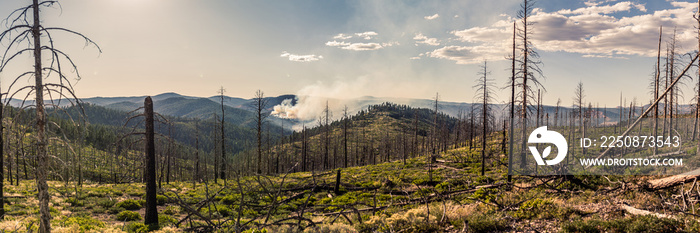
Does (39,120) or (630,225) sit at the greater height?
(39,120)

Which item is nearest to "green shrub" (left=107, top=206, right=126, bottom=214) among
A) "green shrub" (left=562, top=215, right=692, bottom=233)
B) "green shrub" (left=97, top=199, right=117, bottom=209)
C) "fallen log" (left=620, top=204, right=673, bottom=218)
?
"green shrub" (left=97, top=199, right=117, bottom=209)

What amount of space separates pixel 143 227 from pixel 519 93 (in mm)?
21950

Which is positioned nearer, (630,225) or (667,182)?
(630,225)

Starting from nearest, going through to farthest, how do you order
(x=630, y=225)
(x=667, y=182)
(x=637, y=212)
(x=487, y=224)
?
(x=630, y=225) < (x=637, y=212) < (x=487, y=224) < (x=667, y=182)

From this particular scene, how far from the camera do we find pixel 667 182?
1104cm

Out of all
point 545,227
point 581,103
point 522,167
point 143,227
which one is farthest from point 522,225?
point 581,103

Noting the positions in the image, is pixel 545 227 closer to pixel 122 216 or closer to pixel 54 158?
pixel 54 158

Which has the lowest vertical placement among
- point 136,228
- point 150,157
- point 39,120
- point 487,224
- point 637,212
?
point 136,228

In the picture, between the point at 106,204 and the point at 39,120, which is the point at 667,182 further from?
the point at 106,204

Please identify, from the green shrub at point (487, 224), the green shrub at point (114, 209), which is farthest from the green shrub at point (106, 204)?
the green shrub at point (487, 224)

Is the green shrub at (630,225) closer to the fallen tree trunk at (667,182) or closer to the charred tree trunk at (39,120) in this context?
the fallen tree trunk at (667,182)

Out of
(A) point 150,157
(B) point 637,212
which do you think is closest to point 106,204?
(A) point 150,157

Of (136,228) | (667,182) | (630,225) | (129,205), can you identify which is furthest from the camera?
(129,205)

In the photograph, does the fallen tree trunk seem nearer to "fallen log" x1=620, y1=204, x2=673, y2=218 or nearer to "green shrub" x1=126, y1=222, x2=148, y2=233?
"fallen log" x1=620, y1=204, x2=673, y2=218
